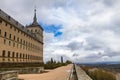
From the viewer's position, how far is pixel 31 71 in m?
31.5

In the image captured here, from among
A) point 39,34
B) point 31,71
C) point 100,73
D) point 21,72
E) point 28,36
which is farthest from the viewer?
point 39,34

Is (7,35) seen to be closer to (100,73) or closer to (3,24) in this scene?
(3,24)

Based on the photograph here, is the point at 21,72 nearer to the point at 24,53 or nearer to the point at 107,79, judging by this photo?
the point at 107,79

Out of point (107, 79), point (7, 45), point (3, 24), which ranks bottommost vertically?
point (107, 79)

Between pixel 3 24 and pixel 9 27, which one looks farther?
pixel 9 27

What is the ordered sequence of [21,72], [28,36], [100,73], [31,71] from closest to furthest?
[100,73]
[21,72]
[31,71]
[28,36]

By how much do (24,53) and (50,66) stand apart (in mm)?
10149

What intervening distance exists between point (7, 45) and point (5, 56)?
114 inches

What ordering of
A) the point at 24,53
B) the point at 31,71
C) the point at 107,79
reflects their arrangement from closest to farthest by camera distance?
1. the point at 107,79
2. the point at 31,71
3. the point at 24,53

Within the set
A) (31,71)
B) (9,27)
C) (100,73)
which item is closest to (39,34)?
(9,27)

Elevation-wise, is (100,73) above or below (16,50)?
below

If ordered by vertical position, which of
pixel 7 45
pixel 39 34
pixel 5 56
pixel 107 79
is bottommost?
pixel 107 79

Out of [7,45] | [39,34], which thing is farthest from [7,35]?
[39,34]

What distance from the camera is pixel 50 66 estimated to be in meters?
56.7
